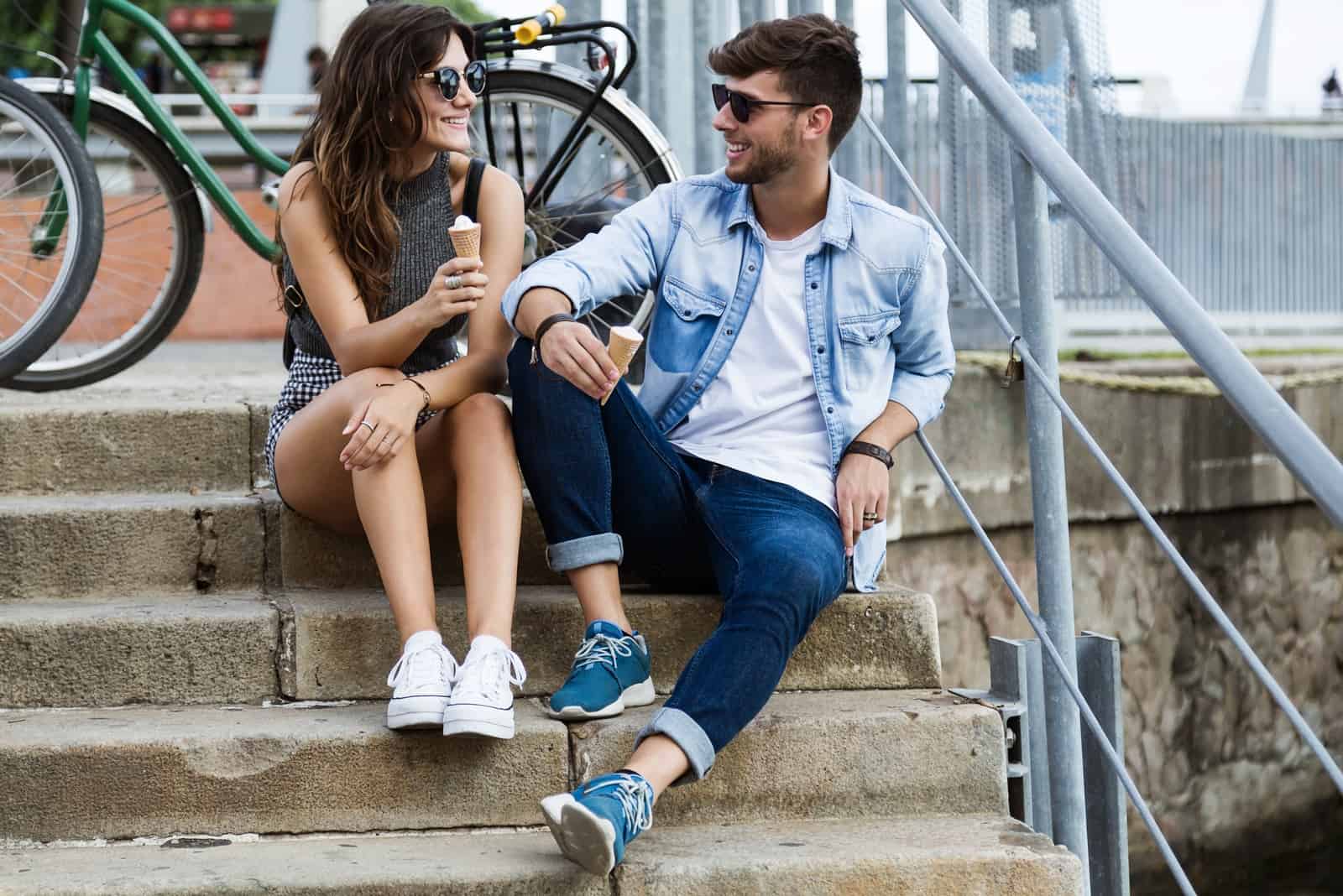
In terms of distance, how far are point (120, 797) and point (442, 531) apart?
0.72m

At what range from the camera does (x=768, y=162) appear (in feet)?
7.79

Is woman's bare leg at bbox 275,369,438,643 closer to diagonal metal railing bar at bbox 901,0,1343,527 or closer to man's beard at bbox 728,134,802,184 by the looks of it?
man's beard at bbox 728,134,802,184

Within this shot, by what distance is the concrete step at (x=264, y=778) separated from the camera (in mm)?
2057

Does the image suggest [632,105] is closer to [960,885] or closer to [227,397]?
[227,397]

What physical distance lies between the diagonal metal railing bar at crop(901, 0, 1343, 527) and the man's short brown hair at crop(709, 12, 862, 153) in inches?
6.0

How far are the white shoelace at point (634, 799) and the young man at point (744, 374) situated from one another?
26 centimetres

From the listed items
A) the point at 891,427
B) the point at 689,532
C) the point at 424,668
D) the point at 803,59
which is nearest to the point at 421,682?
the point at 424,668

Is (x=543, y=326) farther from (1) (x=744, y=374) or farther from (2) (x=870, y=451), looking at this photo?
(2) (x=870, y=451)

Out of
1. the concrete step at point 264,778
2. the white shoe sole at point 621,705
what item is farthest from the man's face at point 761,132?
the concrete step at point 264,778

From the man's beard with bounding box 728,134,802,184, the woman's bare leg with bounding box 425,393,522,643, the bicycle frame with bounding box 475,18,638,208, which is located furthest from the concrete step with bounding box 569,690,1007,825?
the bicycle frame with bounding box 475,18,638,208

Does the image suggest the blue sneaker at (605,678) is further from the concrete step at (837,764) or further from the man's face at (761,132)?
the man's face at (761,132)

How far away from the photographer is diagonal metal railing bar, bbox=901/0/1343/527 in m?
1.57

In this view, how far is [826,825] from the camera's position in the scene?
2.15m

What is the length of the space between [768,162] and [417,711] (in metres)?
1.06
